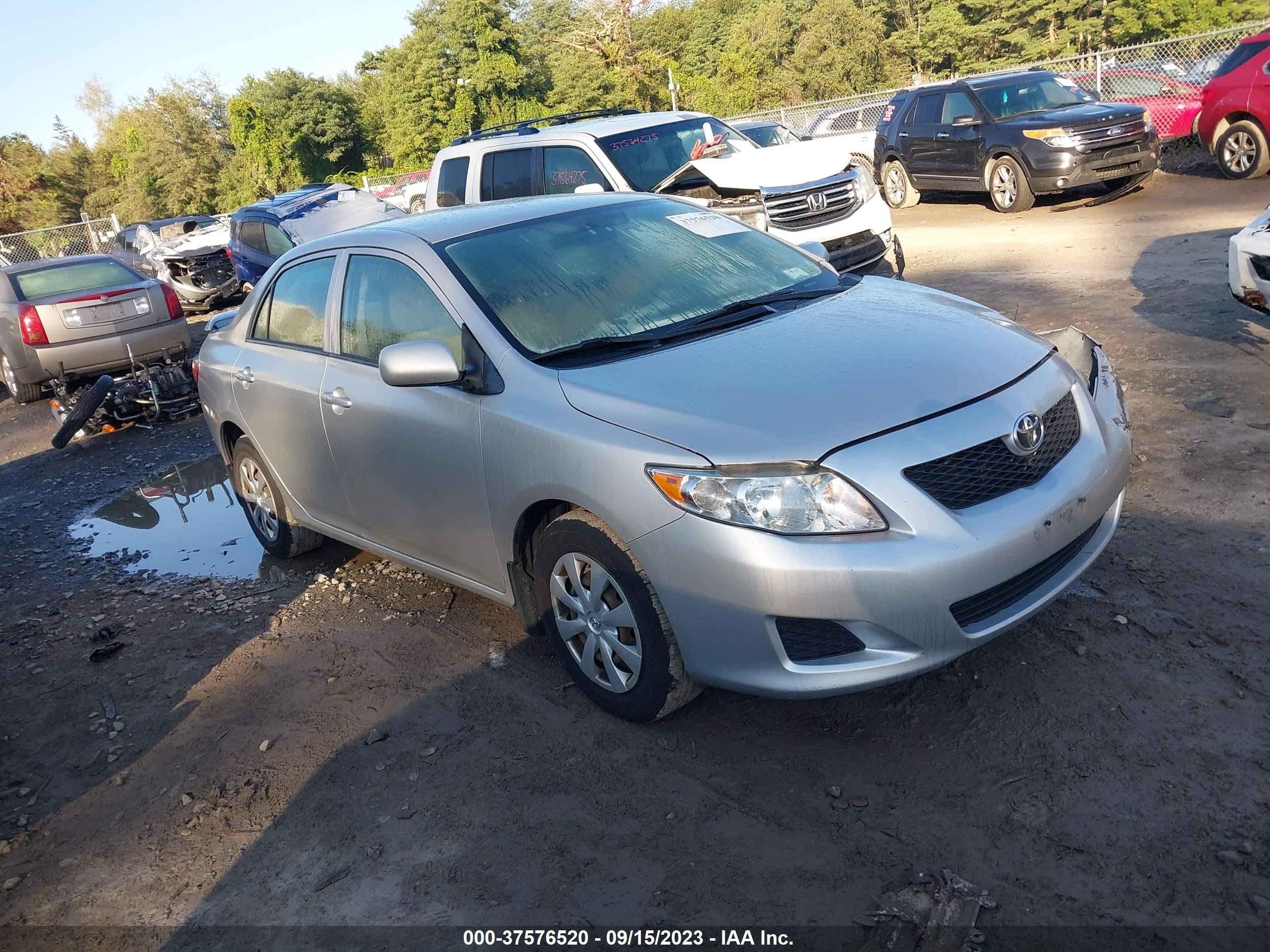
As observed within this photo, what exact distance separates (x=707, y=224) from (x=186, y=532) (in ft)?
14.2

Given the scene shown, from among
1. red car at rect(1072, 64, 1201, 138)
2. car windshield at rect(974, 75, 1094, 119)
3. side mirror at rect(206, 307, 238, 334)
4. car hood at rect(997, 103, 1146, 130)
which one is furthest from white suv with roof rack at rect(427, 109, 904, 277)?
red car at rect(1072, 64, 1201, 138)

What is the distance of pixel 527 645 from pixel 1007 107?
43.6ft

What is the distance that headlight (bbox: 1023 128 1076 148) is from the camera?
13.5 meters

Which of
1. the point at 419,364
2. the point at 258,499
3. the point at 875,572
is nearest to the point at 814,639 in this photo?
the point at 875,572

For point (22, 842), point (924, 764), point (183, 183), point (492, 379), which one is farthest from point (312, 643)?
point (183, 183)

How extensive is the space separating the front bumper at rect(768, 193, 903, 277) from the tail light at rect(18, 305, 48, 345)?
807 centimetres

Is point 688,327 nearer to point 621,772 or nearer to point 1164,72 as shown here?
point 621,772

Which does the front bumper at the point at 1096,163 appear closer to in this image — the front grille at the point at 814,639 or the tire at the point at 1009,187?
the tire at the point at 1009,187

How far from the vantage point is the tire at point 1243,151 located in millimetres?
13000

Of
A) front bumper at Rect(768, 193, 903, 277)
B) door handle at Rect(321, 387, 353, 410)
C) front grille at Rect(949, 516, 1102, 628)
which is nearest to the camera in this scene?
front grille at Rect(949, 516, 1102, 628)

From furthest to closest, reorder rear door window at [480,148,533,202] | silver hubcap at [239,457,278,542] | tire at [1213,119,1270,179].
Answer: tire at [1213,119,1270,179], rear door window at [480,148,533,202], silver hubcap at [239,457,278,542]

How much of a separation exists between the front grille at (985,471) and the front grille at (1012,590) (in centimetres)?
26

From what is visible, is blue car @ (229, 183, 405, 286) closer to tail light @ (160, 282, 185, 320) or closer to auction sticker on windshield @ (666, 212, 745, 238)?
tail light @ (160, 282, 185, 320)

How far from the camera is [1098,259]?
10336mm
